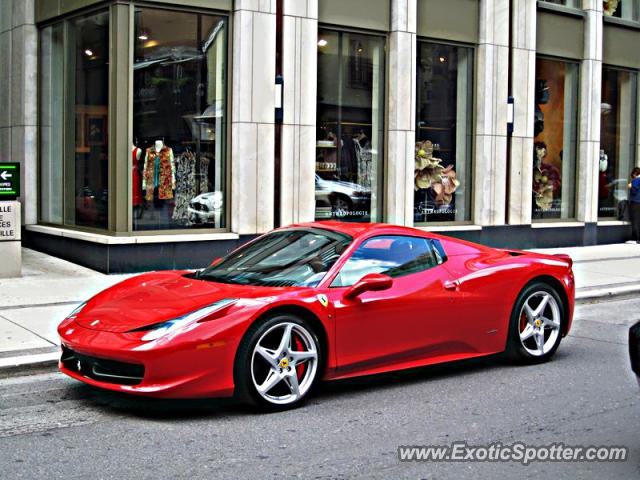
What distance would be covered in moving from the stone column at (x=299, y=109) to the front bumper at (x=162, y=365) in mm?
8832

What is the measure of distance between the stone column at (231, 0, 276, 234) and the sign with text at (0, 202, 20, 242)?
3.42m

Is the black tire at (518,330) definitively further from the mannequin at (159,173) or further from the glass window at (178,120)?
the mannequin at (159,173)

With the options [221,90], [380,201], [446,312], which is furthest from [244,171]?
[446,312]

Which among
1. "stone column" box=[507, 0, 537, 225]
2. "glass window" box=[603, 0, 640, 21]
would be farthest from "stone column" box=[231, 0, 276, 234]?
"glass window" box=[603, 0, 640, 21]

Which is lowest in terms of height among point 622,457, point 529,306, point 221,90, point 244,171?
point 622,457

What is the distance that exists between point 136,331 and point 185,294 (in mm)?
646

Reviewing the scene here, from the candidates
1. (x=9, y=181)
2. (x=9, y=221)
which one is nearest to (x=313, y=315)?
(x=9, y=221)

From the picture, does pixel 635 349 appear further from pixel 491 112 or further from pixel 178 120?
pixel 491 112

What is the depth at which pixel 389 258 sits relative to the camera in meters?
7.40

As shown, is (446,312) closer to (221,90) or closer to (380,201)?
(221,90)

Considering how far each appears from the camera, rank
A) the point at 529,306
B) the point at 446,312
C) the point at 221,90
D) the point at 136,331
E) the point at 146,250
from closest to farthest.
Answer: the point at 136,331 → the point at 446,312 → the point at 529,306 → the point at 146,250 → the point at 221,90

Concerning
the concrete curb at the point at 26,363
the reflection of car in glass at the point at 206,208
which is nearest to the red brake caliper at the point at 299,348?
the concrete curb at the point at 26,363

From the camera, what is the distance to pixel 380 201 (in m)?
16.7

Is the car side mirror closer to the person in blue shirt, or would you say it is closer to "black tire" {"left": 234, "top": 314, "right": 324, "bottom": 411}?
"black tire" {"left": 234, "top": 314, "right": 324, "bottom": 411}
